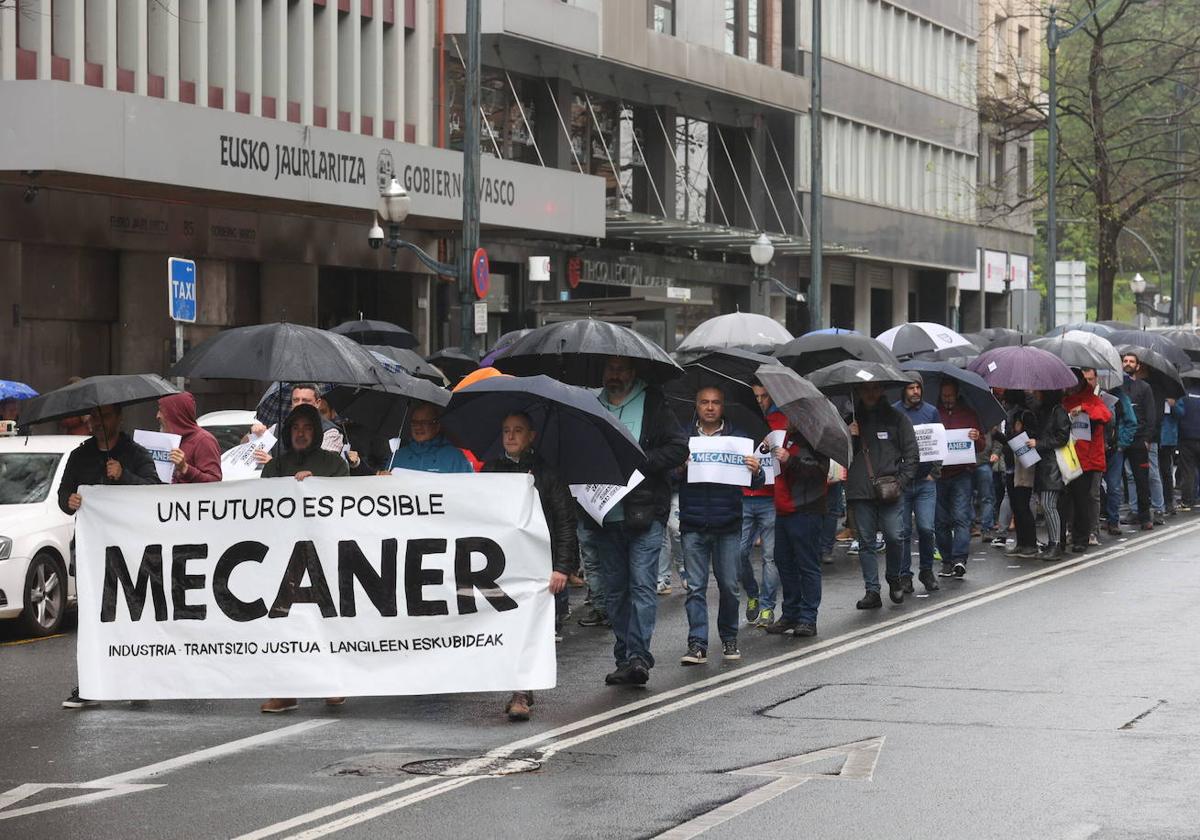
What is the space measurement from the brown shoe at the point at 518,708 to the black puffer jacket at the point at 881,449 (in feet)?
20.0

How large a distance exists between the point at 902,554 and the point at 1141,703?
5653 mm

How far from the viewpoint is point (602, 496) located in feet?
41.9

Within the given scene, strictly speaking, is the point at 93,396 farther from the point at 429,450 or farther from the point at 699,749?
the point at 699,749

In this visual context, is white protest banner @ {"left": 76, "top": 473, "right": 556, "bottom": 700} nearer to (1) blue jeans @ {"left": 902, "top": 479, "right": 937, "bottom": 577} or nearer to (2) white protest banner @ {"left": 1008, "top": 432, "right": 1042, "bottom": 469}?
(1) blue jeans @ {"left": 902, "top": 479, "right": 937, "bottom": 577}

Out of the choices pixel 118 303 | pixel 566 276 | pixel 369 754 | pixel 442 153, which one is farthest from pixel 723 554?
pixel 566 276

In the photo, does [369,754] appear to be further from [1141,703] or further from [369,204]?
[369,204]

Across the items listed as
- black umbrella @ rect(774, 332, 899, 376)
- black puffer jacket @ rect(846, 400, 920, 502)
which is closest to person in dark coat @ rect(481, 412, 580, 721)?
black puffer jacket @ rect(846, 400, 920, 502)

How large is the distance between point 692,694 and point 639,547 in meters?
0.91

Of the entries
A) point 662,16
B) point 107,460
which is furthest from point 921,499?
point 662,16

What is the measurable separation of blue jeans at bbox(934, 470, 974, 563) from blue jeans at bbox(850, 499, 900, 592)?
2.51 meters

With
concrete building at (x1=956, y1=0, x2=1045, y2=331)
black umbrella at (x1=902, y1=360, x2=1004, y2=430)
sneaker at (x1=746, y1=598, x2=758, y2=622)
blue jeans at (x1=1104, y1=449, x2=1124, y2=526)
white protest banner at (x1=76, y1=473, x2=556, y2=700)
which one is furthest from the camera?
concrete building at (x1=956, y1=0, x2=1045, y2=331)

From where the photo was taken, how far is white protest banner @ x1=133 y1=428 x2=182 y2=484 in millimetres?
14312

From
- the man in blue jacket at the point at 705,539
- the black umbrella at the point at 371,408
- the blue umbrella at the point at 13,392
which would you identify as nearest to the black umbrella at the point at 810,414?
the man in blue jacket at the point at 705,539

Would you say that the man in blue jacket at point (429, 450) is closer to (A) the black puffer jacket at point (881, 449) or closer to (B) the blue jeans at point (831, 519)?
(A) the black puffer jacket at point (881, 449)
